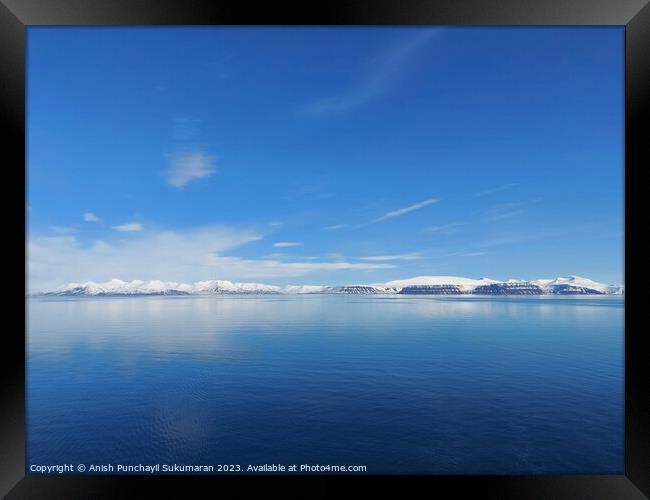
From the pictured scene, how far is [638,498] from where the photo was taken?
2.58m

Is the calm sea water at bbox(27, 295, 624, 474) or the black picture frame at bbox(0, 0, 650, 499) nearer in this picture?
the black picture frame at bbox(0, 0, 650, 499)

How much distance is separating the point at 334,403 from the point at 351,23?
761cm

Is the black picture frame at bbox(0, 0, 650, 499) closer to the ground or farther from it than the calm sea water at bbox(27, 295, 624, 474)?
farther from it

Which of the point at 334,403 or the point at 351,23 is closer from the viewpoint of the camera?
the point at 351,23

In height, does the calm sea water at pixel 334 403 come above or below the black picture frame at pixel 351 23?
below

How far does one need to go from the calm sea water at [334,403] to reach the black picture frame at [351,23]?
8.2 inches

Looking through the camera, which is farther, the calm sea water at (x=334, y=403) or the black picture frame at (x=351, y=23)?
the calm sea water at (x=334, y=403)

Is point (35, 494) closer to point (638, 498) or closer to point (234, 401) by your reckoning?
point (638, 498)

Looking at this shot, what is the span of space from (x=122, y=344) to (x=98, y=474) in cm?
1597

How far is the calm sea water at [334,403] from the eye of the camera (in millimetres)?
5907

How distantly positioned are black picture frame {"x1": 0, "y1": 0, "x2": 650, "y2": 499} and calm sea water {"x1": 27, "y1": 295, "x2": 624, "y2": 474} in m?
0.21

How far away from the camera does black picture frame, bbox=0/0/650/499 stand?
2.58 m

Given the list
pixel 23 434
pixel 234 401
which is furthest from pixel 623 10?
pixel 234 401

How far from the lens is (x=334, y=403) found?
311 inches
